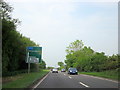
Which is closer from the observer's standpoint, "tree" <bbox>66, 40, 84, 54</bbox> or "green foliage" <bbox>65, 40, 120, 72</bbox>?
"green foliage" <bbox>65, 40, 120, 72</bbox>

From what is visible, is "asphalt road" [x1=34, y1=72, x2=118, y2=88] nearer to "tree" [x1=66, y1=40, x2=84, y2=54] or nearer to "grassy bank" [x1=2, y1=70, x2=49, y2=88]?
"grassy bank" [x1=2, y1=70, x2=49, y2=88]

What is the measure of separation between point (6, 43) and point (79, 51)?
60.5 m

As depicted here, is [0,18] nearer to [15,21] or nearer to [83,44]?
[15,21]

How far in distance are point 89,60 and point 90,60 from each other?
890 millimetres

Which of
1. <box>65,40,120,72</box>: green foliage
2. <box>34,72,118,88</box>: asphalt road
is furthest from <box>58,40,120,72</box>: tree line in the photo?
<box>34,72,118,88</box>: asphalt road

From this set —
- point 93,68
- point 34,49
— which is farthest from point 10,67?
point 93,68

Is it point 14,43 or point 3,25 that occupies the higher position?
point 3,25

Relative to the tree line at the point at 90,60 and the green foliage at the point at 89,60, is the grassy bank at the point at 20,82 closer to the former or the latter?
the tree line at the point at 90,60

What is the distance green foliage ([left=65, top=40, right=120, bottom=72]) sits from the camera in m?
47.4

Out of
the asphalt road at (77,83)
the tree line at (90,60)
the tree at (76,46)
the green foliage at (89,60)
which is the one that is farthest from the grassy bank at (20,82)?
the tree at (76,46)

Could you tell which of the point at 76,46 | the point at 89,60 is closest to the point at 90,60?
the point at 89,60

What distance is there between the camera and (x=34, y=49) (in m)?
41.5

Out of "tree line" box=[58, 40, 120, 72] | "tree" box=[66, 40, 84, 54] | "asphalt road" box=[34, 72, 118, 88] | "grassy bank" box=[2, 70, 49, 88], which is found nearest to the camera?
"grassy bank" box=[2, 70, 49, 88]

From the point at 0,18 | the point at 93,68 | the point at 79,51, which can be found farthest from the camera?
the point at 79,51
